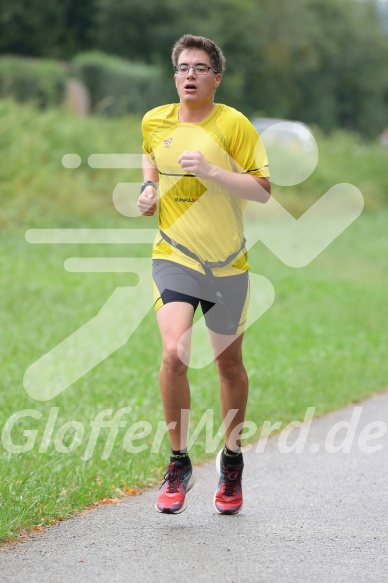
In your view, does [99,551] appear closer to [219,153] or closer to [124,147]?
[219,153]

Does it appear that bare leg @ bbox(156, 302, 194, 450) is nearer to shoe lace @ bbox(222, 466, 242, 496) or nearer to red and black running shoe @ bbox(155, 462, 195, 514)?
red and black running shoe @ bbox(155, 462, 195, 514)

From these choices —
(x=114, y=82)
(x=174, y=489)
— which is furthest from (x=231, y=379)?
(x=114, y=82)

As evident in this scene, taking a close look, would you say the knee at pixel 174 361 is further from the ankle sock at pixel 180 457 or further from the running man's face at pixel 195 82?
the running man's face at pixel 195 82

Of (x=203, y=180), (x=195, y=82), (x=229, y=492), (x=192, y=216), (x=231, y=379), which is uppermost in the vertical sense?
(x=195, y=82)

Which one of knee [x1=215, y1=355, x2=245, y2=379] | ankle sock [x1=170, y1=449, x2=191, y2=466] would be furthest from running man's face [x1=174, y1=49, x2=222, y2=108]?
ankle sock [x1=170, y1=449, x2=191, y2=466]

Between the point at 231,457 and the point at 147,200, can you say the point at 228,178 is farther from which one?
the point at 231,457

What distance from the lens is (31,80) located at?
1296 inches

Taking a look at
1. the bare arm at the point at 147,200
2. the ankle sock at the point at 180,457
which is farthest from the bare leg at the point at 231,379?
the bare arm at the point at 147,200

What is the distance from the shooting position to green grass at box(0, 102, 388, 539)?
6922 mm

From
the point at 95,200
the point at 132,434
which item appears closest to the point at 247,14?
the point at 95,200

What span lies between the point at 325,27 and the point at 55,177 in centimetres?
4612

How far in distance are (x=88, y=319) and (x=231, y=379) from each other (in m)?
6.69

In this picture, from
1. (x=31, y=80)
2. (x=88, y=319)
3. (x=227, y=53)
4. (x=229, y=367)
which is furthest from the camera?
(x=227, y=53)

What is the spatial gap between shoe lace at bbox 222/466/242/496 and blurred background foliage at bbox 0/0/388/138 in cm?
2431
